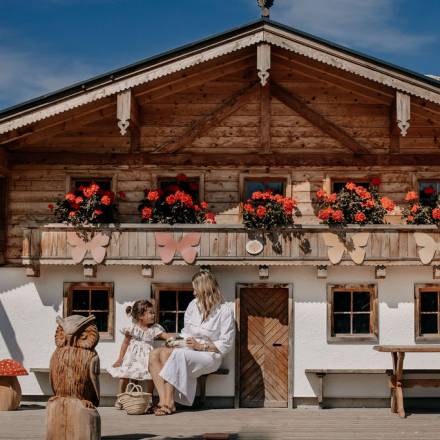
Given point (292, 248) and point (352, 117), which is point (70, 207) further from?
point (352, 117)

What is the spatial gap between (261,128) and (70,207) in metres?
3.80

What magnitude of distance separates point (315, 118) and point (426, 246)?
3.13 metres

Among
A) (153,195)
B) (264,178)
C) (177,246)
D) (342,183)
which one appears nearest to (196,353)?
(177,246)

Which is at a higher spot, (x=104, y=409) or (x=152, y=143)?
(x=152, y=143)

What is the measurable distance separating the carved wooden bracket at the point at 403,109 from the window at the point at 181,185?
3.81 metres

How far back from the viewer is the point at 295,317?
47.4 feet

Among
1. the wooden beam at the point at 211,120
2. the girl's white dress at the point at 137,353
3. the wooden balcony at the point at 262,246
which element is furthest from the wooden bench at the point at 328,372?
the wooden beam at the point at 211,120

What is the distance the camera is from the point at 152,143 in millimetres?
15188

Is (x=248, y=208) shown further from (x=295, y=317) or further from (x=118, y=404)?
(x=118, y=404)

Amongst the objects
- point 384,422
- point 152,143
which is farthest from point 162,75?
point 384,422

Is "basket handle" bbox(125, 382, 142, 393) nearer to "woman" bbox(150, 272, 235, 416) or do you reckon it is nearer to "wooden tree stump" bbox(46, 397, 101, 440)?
"woman" bbox(150, 272, 235, 416)

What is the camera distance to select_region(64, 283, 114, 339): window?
48.0 ft

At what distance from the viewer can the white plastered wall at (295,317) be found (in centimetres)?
1434

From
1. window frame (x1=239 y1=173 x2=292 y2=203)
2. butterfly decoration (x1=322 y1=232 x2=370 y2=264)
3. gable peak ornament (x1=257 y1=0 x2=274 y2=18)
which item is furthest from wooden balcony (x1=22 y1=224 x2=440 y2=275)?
gable peak ornament (x1=257 y1=0 x2=274 y2=18)
